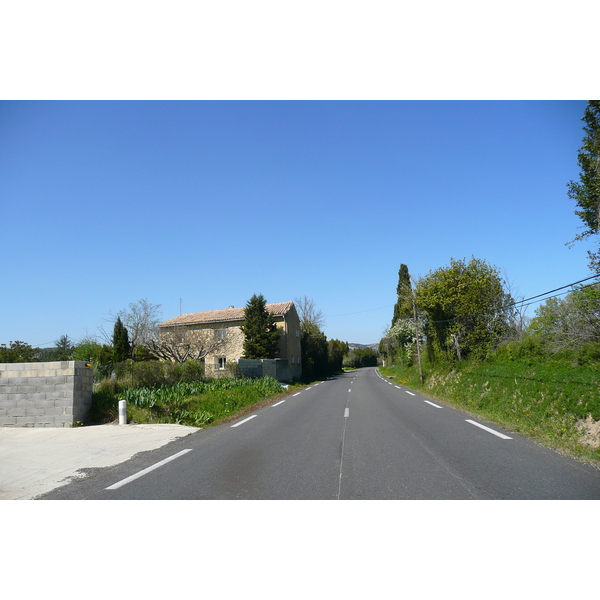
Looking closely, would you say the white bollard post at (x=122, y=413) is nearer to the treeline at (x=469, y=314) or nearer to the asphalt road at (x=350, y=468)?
the asphalt road at (x=350, y=468)

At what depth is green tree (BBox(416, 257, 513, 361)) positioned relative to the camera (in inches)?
887

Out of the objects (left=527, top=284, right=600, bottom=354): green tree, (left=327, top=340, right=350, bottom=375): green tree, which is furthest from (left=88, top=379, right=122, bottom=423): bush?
(left=327, top=340, right=350, bottom=375): green tree

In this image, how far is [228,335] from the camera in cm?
4012

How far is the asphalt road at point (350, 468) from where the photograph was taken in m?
4.78

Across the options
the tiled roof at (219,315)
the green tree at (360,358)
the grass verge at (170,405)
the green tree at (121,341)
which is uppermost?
the tiled roof at (219,315)

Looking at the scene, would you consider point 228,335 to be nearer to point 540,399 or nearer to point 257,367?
point 257,367

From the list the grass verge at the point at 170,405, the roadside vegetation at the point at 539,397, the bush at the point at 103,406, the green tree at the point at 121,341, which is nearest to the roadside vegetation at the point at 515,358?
the roadside vegetation at the point at 539,397

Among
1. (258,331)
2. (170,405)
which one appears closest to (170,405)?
(170,405)

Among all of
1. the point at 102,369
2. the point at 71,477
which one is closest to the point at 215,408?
the point at 102,369

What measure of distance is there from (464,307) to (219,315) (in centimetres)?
2594

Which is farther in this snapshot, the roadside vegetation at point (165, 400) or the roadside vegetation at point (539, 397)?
the roadside vegetation at point (165, 400)

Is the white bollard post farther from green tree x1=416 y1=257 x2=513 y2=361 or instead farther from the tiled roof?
the tiled roof

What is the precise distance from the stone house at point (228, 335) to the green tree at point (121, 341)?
287 cm

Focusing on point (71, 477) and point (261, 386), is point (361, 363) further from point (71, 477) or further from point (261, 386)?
point (71, 477)
